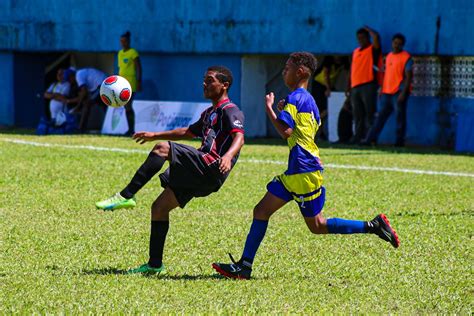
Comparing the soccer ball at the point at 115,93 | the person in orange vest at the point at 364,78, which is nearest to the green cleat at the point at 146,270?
the soccer ball at the point at 115,93

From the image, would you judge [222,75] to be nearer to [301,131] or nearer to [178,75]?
[301,131]

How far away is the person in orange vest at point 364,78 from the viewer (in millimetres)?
23156

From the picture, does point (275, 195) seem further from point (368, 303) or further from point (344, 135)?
point (344, 135)

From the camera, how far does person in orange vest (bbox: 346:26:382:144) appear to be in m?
23.2

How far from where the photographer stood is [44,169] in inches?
667

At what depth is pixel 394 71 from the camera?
2289cm

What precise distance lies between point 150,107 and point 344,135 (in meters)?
5.31

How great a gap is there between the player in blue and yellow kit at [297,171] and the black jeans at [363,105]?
15139 mm

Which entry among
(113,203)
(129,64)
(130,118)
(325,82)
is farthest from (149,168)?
(129,64)

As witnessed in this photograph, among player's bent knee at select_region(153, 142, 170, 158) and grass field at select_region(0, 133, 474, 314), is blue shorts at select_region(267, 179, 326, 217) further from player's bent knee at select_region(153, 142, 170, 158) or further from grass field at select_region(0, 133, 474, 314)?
player's bent knee at select_region(153, 142, 170, 158)

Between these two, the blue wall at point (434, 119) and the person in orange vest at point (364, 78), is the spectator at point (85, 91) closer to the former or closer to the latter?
the person in orange vest at point (364, 78)

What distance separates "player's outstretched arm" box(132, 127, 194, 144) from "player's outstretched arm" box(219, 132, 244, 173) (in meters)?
0.60

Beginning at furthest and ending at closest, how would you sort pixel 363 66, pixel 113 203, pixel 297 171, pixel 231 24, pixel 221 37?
pixel 221 37 < pixel 231 24 < pixel 363 66 < pixel 113 203 < pixel 297 171

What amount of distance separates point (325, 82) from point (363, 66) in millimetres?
2183
